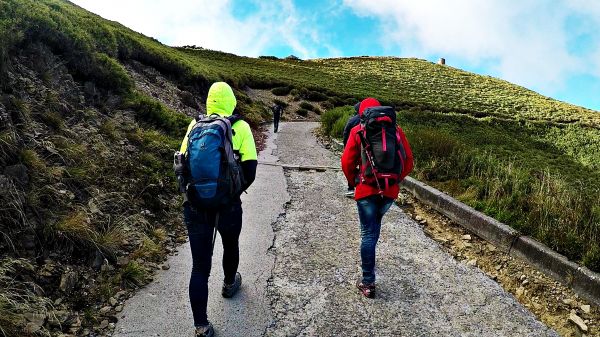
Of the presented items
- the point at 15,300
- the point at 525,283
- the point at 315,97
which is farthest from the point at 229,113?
the point at 315,97

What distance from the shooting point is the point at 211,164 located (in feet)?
10.5

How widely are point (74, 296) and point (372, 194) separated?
2.91m

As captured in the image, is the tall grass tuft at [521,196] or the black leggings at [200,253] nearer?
the black leggings at [200,253]

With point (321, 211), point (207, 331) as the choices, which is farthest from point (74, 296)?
point (321, 211)

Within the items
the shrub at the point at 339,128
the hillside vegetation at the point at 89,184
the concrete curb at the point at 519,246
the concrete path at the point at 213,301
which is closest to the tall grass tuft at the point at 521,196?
the hillside vegetation at the point at 89,184

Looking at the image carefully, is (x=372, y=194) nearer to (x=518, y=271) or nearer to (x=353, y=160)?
(x=353, y=160)

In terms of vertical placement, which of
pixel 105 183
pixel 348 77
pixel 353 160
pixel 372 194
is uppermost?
pixel 348 77

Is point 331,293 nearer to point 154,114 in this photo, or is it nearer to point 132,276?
point 132,276

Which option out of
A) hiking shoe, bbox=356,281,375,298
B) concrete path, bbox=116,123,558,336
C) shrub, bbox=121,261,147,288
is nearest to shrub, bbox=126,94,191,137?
concrete path, bbox=116,123,558,336

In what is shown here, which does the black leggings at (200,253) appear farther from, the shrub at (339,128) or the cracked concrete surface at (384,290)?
the shrub at (339,128)

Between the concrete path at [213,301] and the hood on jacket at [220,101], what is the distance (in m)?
1.81

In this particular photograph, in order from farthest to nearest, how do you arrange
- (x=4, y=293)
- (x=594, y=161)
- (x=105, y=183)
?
(x=594, y=161), (x=105, y=183), (x=4, y=293)

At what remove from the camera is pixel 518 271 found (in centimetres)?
504

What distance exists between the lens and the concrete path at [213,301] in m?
3.65
